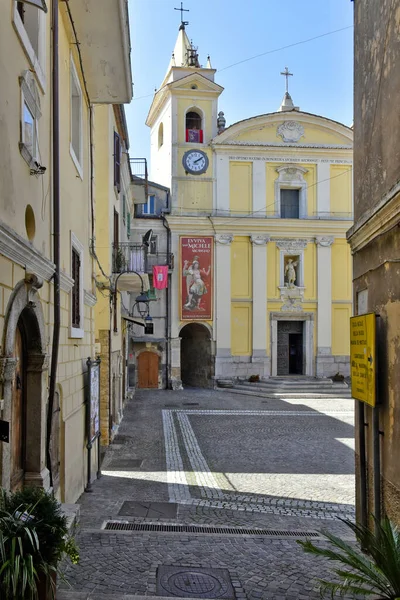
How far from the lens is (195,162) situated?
30812 mm

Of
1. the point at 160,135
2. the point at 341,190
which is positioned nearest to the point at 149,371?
the point at 160,135

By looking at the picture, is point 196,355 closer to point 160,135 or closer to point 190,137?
point 190,137

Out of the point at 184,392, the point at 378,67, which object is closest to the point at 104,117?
the point at 378,67

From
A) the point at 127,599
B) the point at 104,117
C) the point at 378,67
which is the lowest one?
the point at 127,599

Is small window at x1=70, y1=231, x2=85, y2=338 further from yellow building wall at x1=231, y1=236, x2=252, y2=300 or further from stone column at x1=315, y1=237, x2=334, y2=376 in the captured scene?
stone column at x1=315, y1=237, x2=334, y2=376

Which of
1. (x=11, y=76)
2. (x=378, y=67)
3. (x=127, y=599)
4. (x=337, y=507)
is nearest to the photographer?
(x=127, y=599)

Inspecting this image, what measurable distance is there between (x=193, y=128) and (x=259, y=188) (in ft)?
16.1

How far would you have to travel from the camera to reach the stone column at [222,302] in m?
30.1

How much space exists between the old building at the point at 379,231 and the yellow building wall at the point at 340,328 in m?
24.0

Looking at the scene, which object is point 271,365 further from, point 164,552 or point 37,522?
point 37,522

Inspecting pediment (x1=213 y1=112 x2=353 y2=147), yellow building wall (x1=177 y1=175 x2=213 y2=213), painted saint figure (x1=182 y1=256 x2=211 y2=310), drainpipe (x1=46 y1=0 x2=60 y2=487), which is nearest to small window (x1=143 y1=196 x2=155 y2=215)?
yellow building wall (x1=177 y1=175 x2=213 y2=213)

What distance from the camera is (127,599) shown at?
14.6 ft

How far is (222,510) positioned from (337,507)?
2.02 m

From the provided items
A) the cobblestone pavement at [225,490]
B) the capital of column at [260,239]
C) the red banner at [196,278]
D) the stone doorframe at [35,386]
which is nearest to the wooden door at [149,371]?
the red banner at [196,278]
